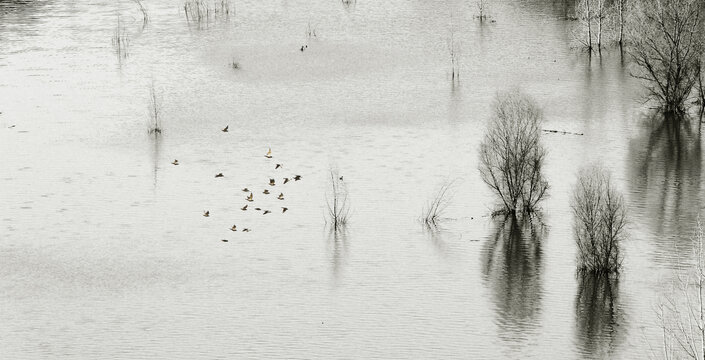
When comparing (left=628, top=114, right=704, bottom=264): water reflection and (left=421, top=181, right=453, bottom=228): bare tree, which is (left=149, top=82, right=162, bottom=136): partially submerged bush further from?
(left=628, top=114, right=704, bottom=264): water reflection

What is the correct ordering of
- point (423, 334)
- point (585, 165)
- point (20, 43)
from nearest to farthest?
point (423, 334)
point (585, 165)
point (20, 43)

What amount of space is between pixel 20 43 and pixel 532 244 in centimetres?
4223

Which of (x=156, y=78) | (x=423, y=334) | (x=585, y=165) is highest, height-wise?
(x=156, y=78)

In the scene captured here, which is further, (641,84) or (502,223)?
(641,84)

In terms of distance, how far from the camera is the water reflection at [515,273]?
125 feet

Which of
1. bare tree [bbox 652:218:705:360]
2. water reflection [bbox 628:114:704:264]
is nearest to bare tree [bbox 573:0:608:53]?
water reflection [bbox 628:114:704:264]

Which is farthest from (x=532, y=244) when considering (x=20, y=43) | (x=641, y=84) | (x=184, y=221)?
(x=20, y=43)

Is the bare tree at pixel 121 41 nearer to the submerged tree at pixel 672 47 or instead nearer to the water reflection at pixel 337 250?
the submerged tree at pixel 672 47

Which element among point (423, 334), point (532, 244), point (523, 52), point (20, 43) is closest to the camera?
point (423, 334)

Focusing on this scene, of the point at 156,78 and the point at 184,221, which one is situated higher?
the point at 156,78

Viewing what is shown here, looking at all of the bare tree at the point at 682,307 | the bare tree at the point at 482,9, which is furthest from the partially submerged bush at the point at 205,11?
the bare tree at the point at 682,307

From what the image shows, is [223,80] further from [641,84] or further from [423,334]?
[423,334]

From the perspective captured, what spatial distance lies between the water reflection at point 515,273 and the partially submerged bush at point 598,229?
1.74 m

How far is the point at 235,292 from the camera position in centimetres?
4056
